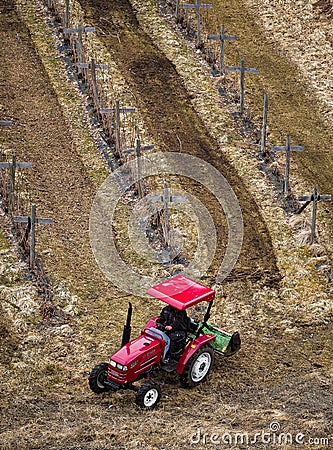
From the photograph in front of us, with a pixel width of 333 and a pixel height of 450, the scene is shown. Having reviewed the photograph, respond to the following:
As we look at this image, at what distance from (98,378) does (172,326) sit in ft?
6.10

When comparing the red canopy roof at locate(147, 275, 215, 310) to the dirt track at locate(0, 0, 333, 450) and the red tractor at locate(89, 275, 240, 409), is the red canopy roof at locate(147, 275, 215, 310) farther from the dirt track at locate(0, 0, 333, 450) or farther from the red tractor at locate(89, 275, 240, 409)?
the dirt track at locate(0, 0, 333, 450)

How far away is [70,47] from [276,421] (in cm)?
2108

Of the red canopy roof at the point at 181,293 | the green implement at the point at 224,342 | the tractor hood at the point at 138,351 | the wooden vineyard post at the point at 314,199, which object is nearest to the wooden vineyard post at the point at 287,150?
the wooden vineyard post at the point at 314,199

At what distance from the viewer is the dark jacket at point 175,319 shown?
49.9ft

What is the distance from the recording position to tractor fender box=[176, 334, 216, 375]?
15.0 meters

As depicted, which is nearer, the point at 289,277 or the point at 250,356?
the point at 250,356

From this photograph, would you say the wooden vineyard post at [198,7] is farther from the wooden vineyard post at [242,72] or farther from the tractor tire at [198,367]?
the tractor tire at [198,367]

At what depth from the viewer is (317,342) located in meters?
17.7

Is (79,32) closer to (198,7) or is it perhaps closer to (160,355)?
(198,7)

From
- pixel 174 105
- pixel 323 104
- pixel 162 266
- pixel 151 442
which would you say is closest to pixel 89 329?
pixel 162 266

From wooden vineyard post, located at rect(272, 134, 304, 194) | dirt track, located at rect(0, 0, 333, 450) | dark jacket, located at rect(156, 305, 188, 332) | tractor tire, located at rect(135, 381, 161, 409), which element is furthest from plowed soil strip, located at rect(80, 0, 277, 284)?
tractor tire, located at rect(135, 381, 161, 409)

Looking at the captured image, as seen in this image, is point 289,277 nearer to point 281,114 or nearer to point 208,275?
point 208,275

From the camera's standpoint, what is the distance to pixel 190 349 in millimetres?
15133

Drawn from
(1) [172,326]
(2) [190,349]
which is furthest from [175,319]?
(2) [190,349]
